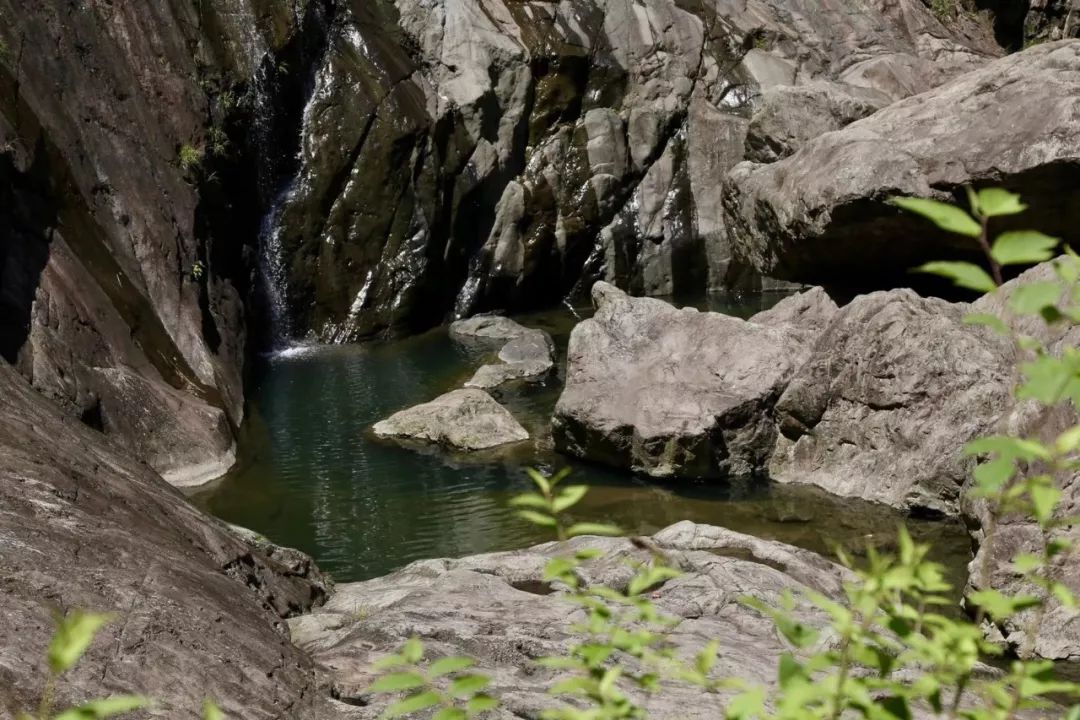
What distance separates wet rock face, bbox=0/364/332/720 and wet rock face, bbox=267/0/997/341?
12261 millimetres

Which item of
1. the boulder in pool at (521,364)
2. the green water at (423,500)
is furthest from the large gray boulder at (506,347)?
the green water at (423,500)

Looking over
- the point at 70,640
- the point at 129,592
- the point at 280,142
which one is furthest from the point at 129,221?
the point at 70,640

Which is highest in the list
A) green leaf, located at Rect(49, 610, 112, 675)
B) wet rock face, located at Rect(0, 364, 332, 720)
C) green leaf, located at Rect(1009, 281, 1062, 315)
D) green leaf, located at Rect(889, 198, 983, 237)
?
green leaf, located at Rect(889, 198, 983, 237)

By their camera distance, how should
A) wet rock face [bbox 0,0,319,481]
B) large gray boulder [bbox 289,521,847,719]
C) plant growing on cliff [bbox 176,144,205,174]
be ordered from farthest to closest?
plant growing on cliff [bbox 176,144,205,174], wet rock face [bbox 0,0,319,481], large gray boulder [bbox 289,521,847,719]

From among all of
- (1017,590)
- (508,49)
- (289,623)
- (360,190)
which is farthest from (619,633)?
(508,49)

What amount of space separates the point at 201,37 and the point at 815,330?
10371 millimetres

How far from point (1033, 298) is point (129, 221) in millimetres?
12861

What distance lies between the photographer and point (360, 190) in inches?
754

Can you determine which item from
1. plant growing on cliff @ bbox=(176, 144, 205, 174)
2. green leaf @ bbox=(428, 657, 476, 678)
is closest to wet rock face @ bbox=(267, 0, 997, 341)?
plant growing on cliff @ bbox=(176, 144, 205, 174)

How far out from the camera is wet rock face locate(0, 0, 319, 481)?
35.2 ft

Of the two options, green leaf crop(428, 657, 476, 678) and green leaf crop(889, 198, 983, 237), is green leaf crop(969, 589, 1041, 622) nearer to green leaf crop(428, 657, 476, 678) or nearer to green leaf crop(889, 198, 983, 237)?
green leaf crop(889, 198, 983, 237)

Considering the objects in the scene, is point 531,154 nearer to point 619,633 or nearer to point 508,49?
point 508,49

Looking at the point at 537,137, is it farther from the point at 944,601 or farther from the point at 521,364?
the point at 944,601

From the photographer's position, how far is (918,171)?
12148 millimetres
